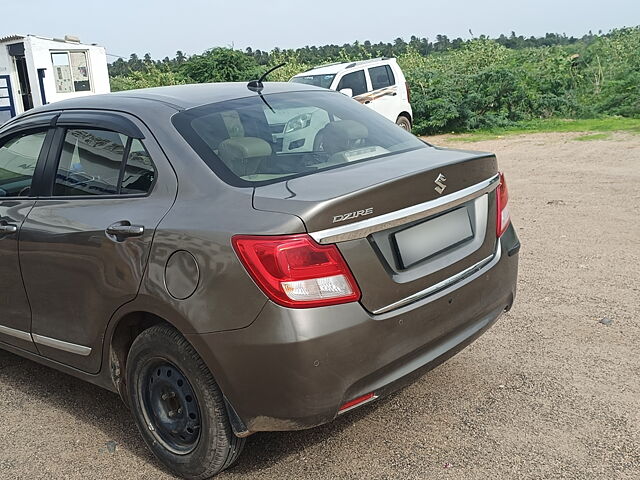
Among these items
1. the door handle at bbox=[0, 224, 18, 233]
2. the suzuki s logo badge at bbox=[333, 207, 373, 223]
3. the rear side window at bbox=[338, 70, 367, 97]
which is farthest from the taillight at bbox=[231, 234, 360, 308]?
the rear side window at bbox=[338, 70, 367, 97]

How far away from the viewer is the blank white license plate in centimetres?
289

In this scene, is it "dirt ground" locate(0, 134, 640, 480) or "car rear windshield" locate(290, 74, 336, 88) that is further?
"car rear windshield" locate(290, 74, 336, 88)

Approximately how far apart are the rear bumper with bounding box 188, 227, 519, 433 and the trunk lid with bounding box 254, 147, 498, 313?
12cm

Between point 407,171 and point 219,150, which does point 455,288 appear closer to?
point 407,171

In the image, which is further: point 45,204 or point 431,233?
point 45,204

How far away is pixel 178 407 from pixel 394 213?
134 centimetres

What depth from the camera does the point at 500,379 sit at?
3.87 metres

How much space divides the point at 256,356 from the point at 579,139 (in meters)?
13.5

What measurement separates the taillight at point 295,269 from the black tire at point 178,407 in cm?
53

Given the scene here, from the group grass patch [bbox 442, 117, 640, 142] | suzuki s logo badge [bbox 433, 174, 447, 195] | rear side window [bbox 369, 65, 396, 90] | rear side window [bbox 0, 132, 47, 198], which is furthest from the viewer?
grass patch [bbox 442, 117, 640, 142]

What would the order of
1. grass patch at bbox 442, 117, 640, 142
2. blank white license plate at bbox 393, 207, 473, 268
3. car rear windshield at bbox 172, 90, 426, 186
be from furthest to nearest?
grass patch at bbox 442, 117, 640, 142
car rear windshield at bbox 172, 90, 426, 186
blank white license plate at bbox 393, 207, 473, 268

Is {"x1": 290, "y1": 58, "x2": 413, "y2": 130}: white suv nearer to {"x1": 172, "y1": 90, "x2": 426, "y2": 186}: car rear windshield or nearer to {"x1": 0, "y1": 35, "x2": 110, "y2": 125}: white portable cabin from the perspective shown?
{"x1": 172, "y1": 90, "x2": 426, "y2": 186}: car rear windshield

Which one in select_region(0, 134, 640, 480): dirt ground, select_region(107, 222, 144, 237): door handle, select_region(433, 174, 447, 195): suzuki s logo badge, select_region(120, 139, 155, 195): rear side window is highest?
select_region(120, 139, 155, 195): rear side window

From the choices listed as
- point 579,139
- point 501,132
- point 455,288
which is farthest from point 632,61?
point 455,288
